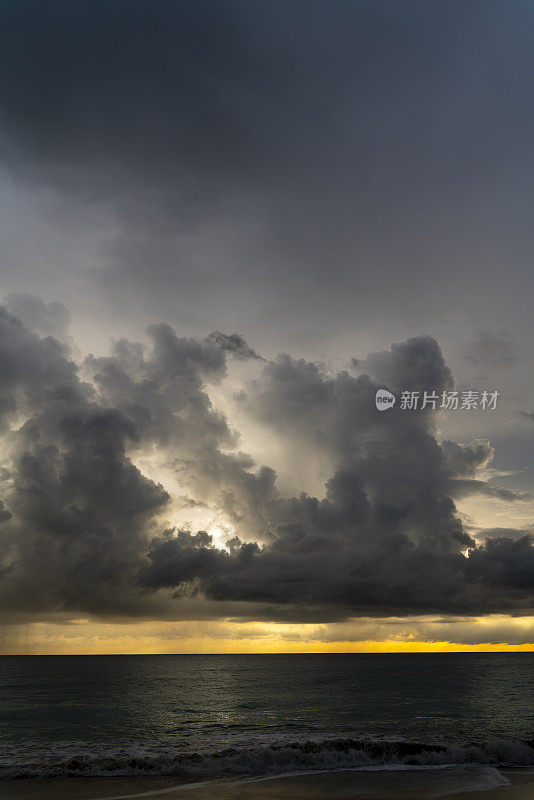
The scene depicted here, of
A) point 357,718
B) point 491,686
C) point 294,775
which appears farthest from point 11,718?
point 491,686

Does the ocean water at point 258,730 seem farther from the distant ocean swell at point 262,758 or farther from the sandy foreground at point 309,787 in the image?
the sandy foreground at point 309,787

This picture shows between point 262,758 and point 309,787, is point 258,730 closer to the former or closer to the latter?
point 262,758

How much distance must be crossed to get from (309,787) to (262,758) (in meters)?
6.35

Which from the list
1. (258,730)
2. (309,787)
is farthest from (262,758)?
(258,730)

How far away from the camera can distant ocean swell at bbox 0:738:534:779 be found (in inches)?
1189

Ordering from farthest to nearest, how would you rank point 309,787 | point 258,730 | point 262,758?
point 258,730
point 262,758
point 309,787

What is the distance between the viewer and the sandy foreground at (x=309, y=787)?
24.8 metres

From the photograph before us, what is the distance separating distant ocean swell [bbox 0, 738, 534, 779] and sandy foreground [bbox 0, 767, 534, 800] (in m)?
1.86

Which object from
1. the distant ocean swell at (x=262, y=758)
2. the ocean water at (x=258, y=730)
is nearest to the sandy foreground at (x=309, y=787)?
the distant ocean swell at (x=262, y=758)

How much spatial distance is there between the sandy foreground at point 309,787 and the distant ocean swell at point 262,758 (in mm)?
Result: 1863

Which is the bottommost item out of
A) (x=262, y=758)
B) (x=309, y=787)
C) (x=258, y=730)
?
(x=258, y=730)

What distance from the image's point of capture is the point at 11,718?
190 feet

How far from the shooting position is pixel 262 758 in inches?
1267

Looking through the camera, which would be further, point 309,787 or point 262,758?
point 262,758
